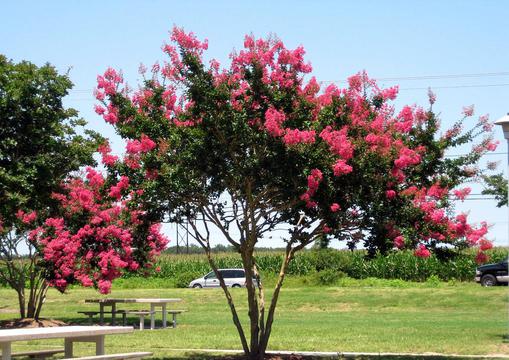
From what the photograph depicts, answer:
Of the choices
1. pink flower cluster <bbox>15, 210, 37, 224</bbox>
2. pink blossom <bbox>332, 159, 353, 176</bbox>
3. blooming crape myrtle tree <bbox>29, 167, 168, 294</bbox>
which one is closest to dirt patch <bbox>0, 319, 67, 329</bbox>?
blooming crape myrtle tree <bbox>29, 167, 168, 294</bbox>

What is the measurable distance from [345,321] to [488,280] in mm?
17478

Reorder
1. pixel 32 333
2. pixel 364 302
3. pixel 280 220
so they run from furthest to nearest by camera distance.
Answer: pixel 364 302
pixel 280 220
pixel 32 333

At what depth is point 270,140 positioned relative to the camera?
1416 centimetres

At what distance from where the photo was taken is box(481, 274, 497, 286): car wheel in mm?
41281

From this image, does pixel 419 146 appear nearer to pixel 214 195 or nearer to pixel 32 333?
A: pixel 214 195

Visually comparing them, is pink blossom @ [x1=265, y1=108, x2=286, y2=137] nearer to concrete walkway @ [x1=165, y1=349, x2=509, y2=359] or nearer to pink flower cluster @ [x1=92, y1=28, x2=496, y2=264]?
pink flower cluster @ [x1=92, y1=28, x2=496, y2=264]

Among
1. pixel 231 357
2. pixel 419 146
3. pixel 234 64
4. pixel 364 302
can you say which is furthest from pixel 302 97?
pixel 364 302

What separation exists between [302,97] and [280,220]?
2729 millimetres

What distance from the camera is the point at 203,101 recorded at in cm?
1431

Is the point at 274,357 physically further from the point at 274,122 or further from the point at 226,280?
the point at 226,280

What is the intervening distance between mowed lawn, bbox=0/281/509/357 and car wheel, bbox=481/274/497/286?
1956 mm

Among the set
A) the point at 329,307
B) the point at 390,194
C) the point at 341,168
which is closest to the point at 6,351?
the point at 341,168

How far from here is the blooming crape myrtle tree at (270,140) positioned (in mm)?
14078

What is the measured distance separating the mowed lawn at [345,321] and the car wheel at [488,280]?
1956 millimetres
